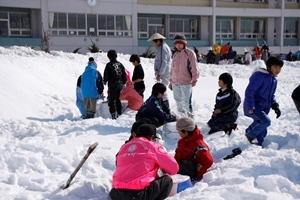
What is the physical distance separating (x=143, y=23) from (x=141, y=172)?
27.2m

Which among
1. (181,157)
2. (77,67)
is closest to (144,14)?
(77,67)

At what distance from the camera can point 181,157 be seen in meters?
4.93

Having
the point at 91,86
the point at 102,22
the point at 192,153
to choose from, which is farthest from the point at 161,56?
the point at 102,22

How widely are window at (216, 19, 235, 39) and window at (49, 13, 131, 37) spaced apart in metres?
9.28

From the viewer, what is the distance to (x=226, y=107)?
6148 mm

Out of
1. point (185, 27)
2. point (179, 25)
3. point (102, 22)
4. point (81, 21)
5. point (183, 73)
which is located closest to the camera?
point (183, 73)

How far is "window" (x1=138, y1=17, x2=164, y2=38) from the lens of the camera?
29.7 metres

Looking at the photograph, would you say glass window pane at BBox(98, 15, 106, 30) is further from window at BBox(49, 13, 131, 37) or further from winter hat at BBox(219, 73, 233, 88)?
winter hat at BBox(219, 73, 233, 88)

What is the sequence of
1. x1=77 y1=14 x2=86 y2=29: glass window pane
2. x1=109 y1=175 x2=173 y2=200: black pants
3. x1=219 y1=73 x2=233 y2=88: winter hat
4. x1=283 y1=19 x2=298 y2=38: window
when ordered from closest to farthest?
x1=109 y1=175 x2=173 y2=200: black pants → x1=219 y1=73 x2=233 y2=88: winter hat → x1=77 y1=14 x2=86 y2=29: glass window pane → x1=283 y1=19 x2=298 y2=38: window

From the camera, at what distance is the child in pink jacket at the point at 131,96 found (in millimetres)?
8453

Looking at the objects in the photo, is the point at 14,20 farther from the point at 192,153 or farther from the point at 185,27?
the point at 192,153

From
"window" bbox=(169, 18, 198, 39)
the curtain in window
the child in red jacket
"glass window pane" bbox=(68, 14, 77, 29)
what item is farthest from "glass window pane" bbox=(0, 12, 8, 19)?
the child in red jacket

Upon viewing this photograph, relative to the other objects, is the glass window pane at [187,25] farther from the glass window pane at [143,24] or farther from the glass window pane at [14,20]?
the glass window pane at [14,20]

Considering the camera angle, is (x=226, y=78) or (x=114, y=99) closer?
(x=226, y=78)
